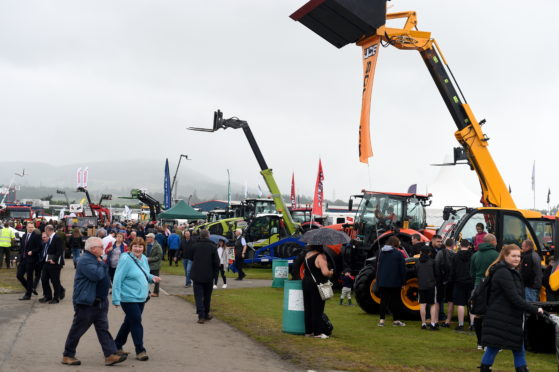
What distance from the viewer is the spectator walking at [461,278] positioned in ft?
41.1

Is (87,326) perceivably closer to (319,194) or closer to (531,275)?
(531,275)

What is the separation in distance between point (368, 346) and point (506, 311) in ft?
12.1

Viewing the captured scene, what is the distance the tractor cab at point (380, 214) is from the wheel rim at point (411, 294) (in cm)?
364

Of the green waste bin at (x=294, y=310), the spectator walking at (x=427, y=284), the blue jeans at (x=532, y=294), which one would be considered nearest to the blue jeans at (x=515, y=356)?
the blue jeans at (x=532, y=294)

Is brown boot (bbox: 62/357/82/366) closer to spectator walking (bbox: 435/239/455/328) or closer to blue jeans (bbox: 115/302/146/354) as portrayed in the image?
blue jeans (bbox: 115/302/146/354)

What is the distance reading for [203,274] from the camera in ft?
42.3

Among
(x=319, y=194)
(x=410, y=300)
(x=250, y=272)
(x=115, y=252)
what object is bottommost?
(x=250, y=272)

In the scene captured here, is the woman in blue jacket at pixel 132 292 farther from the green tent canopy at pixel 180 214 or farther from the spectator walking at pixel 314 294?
the green tent canopy at pixel 180 214

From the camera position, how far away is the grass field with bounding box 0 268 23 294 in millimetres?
17781

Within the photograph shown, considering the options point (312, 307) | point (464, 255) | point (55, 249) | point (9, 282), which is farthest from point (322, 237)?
point (9, 282)

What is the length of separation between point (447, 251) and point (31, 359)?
308 inches

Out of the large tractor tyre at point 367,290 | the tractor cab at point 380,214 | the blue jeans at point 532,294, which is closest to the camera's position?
the blue jeans at point 532,294

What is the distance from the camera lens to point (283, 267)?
773 inches

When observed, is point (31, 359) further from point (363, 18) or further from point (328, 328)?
point (363, 18)
